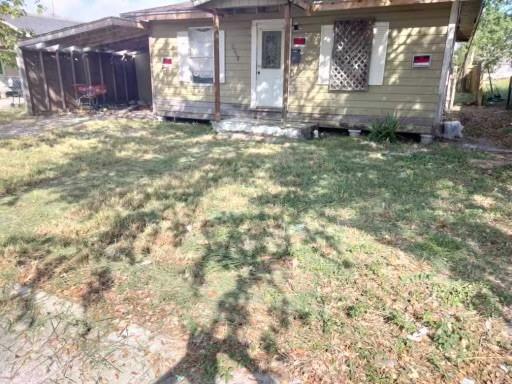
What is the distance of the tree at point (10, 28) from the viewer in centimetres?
857

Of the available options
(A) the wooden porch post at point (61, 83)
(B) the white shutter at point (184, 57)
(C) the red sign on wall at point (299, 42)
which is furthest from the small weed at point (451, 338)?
(A) the wooden porch post at point (61, 83)

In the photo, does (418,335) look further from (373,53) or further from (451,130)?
(451,130)

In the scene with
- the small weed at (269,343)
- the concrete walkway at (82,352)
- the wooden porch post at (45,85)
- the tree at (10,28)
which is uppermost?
the tree at (10,28)

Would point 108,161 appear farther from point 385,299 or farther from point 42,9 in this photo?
point 42,9

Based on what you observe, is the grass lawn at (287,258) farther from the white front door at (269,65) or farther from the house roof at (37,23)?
the house roof at (37,23)

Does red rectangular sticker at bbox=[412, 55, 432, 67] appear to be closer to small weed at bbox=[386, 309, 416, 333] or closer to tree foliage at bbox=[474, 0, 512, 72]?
small weed at bbox=[386, 309, 416, 333]

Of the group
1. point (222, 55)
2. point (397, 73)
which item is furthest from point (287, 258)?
point (222, 55)

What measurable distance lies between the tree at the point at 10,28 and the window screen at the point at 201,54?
408 cm

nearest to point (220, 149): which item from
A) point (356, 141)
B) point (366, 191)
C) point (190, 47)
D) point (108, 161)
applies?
point (108, 161)

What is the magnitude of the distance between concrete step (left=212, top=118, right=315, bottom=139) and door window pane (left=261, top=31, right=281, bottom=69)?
144 cm

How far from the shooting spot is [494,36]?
2122 centimetres

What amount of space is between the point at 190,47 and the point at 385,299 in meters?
8.73

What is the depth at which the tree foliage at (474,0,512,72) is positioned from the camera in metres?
18.9

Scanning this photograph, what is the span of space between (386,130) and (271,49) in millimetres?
3328
